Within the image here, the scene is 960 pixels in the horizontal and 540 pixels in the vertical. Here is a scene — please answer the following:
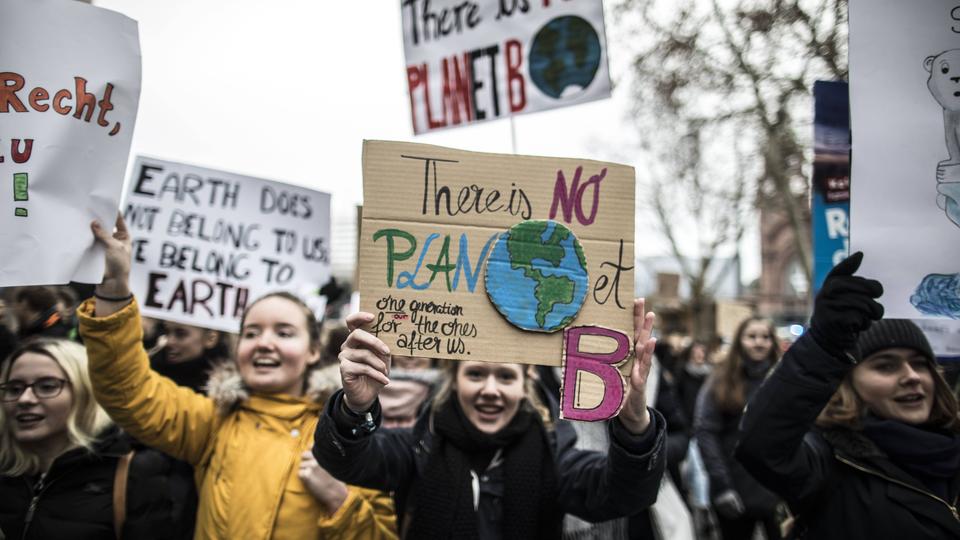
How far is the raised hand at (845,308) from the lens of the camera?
193 cm

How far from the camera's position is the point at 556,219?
6.26ft

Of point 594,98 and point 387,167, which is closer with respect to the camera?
point 387,167

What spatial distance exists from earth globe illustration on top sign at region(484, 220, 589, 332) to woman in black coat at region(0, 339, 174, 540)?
4.86 ft

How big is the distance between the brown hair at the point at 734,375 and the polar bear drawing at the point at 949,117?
285cm

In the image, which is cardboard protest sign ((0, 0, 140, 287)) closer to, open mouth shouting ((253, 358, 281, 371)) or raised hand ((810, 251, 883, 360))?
open mouth shouting ((253, 358, 281, 371))

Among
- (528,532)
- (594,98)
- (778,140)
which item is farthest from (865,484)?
(778,140)

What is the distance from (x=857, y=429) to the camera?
2314mm

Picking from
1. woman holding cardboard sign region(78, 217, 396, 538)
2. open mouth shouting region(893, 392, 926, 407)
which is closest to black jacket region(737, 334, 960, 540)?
open mouth shouting region(893, 392, 926, 407)

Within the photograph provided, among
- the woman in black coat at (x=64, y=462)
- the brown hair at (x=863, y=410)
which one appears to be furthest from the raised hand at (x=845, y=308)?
the woman in black coat at (x=64, y=462)

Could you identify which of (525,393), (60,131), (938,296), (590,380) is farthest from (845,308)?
(60,131)

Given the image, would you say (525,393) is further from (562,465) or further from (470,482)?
(470,482)

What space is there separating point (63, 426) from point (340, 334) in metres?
1.98

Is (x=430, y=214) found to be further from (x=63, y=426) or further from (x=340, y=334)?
(x=340, y=334)

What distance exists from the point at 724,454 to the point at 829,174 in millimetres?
2630
